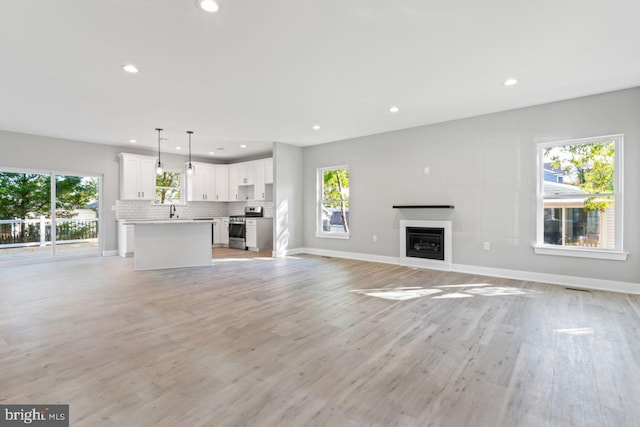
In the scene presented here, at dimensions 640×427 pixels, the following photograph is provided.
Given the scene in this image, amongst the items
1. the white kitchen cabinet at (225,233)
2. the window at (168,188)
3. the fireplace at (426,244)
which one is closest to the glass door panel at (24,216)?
the window at (168,188)

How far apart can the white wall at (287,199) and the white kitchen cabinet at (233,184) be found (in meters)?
2.49

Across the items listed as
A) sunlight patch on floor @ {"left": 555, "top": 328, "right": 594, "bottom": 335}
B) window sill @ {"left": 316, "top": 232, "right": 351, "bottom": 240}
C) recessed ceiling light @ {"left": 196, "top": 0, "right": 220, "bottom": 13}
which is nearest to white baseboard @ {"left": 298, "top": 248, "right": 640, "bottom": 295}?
window sill @ {"left": 316, "top": 232, "right": 351, "bottom": 240}

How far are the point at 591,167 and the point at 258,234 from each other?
7.10 m

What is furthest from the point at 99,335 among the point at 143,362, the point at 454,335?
the point at 454,335

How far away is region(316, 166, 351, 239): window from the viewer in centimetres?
749

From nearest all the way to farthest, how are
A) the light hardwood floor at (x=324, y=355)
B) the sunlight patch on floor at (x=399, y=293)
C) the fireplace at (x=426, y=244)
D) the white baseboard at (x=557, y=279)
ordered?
the light hardwood floor at (x=324, y=355) < the sunlight patch on floor at (x=399, y=293) < the white baseboard at (x=557, y=279) < the fireplace at (x=426, y=244)

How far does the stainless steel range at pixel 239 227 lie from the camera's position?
9.01 metres

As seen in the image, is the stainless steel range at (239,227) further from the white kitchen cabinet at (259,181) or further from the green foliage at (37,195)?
the green foliage at (37,195)

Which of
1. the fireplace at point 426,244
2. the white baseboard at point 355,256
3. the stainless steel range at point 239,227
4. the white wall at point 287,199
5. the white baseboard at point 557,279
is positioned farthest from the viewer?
the stainless steel range at point 239,227

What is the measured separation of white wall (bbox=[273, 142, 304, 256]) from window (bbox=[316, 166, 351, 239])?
1.88ft

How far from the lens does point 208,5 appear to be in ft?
8.03

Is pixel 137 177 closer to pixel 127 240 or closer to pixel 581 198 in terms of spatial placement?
pixel 127 240

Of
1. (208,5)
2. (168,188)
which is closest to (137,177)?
(168,188)

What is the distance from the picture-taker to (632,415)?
1.73 metres
